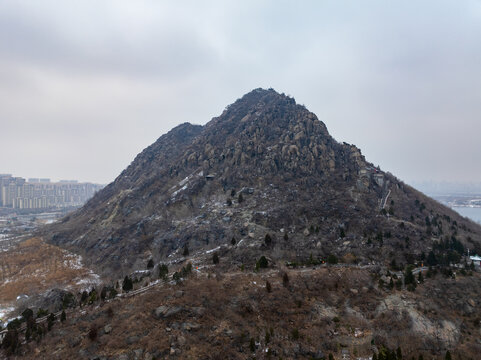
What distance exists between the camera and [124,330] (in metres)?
22.2

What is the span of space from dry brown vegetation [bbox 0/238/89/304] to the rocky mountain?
3.84 meters

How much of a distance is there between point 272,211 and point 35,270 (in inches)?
1836

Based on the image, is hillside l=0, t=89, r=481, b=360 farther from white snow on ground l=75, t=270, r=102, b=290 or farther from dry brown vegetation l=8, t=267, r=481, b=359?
white snow on ground l=75, t=270, r=102, b=290

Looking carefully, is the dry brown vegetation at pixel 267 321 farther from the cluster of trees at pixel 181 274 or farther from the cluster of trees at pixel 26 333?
the cluster of trees at pixel 181 274

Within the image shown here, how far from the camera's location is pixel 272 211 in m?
50.9

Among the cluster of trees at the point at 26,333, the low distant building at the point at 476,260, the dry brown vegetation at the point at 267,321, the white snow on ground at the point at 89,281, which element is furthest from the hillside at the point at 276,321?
the white snow on ground at the point at 89,281

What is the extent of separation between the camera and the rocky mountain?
136 ft

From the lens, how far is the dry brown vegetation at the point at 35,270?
39625 mm

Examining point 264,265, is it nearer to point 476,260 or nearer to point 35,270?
point 476,260

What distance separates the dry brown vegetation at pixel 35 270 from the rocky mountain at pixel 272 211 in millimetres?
3840

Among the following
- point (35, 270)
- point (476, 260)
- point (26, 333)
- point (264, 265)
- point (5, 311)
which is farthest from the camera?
point (35, 270)

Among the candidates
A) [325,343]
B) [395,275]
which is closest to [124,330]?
[325,343]

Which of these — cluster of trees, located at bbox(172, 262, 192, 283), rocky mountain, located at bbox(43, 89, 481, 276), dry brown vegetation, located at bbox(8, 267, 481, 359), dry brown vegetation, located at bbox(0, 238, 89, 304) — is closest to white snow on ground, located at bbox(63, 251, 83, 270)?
dry brown vegetation, located at bbox(0, 238, 89, 304)

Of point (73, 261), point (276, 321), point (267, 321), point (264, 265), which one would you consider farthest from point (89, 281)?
point (276, 321)
